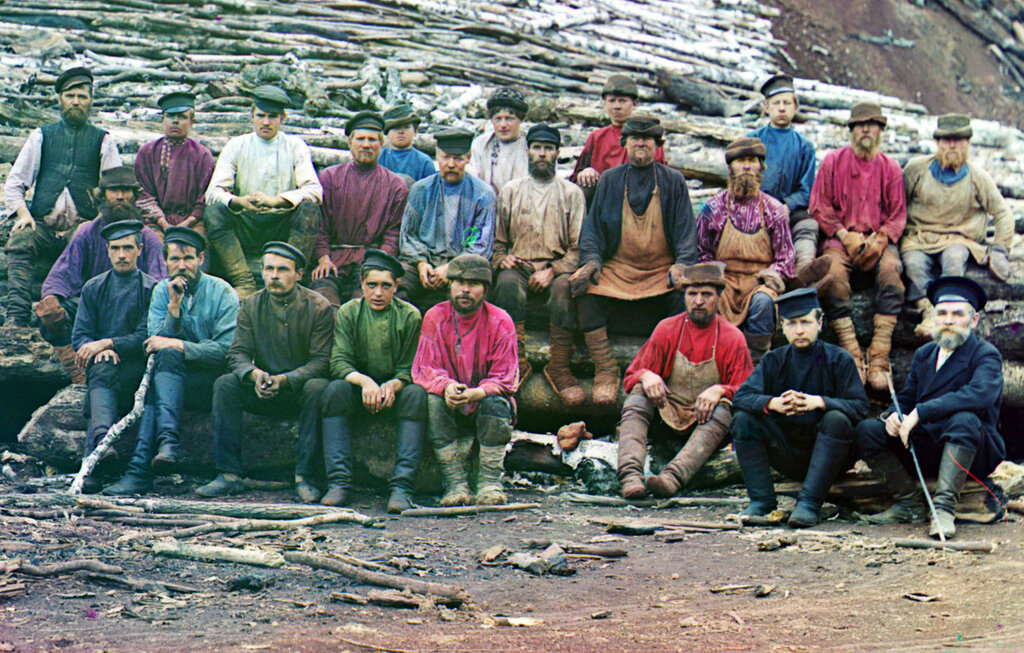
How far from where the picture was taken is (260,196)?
29.1ft

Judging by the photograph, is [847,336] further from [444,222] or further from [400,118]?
[400,118]

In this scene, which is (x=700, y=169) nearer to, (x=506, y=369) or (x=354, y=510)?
(x=506, y=369)

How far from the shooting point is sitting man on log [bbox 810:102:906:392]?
8680mm

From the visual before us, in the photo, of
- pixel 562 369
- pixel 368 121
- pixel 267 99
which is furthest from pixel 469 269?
pixel 267 99

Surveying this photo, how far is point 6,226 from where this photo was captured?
9641mm

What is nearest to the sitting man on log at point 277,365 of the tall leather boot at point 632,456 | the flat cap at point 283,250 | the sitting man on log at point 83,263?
the flat cap at point 283,250

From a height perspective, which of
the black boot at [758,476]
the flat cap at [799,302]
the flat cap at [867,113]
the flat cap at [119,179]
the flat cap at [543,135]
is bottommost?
the black boot at [758,476]

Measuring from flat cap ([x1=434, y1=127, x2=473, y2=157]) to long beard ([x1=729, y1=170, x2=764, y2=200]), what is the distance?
6.89 ft

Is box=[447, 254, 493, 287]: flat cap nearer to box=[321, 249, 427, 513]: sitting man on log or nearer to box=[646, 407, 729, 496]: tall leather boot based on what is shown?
box=[321, 249, 427, 513]: sitting man on log

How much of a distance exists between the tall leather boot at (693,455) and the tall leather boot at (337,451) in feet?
6.79

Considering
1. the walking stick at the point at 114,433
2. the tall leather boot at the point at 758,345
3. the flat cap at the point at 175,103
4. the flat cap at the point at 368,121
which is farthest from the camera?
the flat cap at the point at 175,103

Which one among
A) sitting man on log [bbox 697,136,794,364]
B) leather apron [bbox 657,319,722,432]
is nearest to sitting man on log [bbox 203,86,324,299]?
leather apron [bbox 657,319,722,432]

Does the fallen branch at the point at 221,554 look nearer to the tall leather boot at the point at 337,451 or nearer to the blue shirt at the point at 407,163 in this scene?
the tall leather boot at the point at 337,451

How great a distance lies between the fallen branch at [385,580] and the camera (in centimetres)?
552
